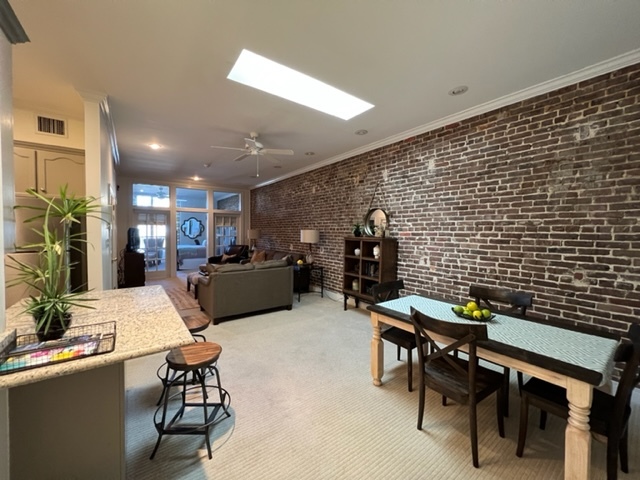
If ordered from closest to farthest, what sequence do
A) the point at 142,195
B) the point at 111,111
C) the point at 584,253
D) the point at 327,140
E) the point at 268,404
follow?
the point at 268,404 → the point at 584,253 → the point at 111,111 → the point at 327,140 → the point at 142,195

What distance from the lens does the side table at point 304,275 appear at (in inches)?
221

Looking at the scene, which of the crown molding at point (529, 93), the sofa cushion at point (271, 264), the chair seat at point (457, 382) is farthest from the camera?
the sofa cushion at point (271, 264)

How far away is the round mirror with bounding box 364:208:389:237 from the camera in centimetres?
441

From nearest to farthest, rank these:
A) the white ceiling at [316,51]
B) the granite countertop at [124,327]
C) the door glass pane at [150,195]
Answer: the granite countertop at [124,327] < the white ceiling at [316,51] < the door glass pane at [150,195]

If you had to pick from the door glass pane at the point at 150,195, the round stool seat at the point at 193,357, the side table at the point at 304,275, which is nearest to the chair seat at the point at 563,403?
the round stool seat at the point at 193,357

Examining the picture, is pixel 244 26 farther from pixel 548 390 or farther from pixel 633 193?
pixel 633 193

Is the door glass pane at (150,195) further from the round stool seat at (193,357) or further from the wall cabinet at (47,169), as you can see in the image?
the round stool seat at (193,357)

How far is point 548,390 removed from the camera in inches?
65.2

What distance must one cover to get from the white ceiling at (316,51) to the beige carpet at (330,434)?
295 centimetres

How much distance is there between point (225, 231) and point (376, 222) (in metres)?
6.19

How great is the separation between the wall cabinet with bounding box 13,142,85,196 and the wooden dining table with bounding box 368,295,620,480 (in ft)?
13.4

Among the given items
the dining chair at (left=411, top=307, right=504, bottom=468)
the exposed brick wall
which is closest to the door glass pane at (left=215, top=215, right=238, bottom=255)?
the exposed brick wall

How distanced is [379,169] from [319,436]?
3.90m

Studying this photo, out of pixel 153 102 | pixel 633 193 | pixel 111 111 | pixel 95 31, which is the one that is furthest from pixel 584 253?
pixel 111 111
